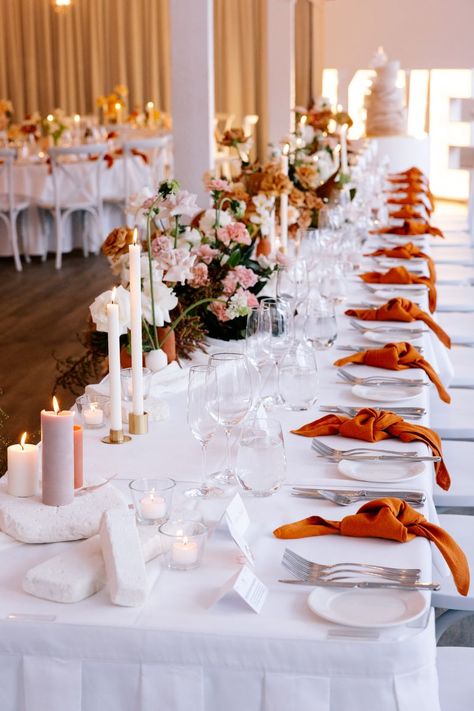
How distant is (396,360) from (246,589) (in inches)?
50.5

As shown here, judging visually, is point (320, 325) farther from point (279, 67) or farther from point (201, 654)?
point (279, 67)

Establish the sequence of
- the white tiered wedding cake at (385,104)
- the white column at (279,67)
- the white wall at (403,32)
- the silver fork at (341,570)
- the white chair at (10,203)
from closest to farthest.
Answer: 1. the silver fork at (341,570)
2. the white chair at (10,203)
3. the white column at (279,67)
4. the white tiered wedding cake at (385,104)
5. the white wall at (403,32)

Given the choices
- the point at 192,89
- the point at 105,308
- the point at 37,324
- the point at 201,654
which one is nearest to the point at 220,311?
the point at 105,308

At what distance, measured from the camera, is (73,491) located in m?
1.62

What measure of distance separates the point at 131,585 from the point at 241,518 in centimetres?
28

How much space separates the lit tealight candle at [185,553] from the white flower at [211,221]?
147cm

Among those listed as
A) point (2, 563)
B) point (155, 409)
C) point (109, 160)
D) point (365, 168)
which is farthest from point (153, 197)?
point (109, 160)

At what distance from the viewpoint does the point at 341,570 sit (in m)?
1.43

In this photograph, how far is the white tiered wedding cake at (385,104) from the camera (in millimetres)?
10352

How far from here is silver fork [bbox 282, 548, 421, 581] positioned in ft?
4.64

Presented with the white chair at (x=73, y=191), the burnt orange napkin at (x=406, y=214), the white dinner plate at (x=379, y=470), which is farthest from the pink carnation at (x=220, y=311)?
the white chair at (x=73, y=191)

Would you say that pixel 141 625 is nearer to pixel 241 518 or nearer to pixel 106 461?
pixel 241 518

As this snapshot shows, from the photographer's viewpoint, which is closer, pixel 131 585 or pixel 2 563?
pixel 131 585

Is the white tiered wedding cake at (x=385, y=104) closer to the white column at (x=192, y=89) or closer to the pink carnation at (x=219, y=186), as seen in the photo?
the white column at (x=192, y=89)
